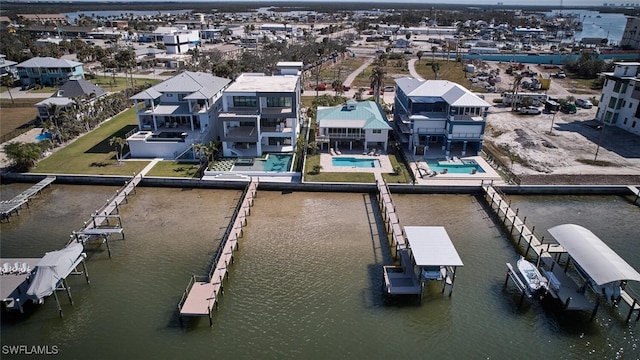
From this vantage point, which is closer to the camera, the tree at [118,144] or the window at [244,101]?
the tree at [118,144]

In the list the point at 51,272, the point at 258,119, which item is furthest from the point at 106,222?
the point at 258,119

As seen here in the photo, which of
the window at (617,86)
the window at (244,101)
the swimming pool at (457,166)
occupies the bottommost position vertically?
the swimming pool at (457,166)

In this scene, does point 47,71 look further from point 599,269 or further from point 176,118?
point 599,269

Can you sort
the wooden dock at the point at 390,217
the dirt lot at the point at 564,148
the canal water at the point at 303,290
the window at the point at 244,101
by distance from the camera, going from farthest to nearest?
the window at the point at 244,101, the dirt lot at the point at 564,148, the wooden dock at the point at 390,217, the canal water at the point at 303,290

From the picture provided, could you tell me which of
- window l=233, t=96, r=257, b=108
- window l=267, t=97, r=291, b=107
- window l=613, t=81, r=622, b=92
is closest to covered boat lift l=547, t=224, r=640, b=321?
window l=267, t=97, r=291, b=107

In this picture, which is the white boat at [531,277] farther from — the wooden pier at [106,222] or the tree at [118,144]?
the tree at [118,144]

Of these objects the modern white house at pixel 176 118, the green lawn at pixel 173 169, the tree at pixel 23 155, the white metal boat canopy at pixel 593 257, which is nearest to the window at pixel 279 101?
the modern white house at pixel 176 118

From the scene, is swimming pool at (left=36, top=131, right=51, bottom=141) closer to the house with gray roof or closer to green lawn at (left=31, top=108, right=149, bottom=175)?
green lawn at (left=31, top=108, right=149, bottom=175)

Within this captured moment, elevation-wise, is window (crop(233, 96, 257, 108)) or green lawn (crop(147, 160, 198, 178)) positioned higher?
window (crop(233, 96, 257, 108))
